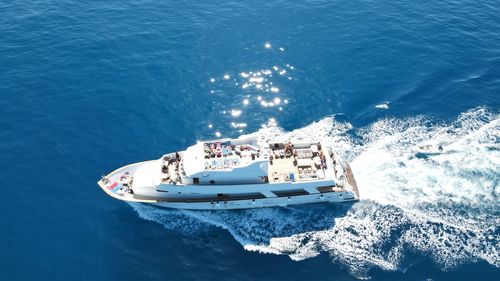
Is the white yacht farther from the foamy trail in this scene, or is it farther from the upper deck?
the foamy trail

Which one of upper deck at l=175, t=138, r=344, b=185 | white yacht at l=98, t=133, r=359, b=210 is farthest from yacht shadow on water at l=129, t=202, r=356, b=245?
upper deck at l=175, t=138, r=344, b=185

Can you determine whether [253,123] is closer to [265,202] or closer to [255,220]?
[265,202]

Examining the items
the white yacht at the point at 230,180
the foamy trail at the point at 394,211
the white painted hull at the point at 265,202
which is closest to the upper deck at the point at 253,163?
the white yacht at the point at 230,180

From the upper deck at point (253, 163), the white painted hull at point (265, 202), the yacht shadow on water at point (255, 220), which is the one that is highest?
the upper deck at point (253, 163)

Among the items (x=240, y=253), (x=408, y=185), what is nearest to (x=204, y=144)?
(x=240, y=253)

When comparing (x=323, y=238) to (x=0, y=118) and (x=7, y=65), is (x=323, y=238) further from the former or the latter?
(x=7, y=65)

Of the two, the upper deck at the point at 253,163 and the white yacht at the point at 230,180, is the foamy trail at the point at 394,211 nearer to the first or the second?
the white yacht at the point at 230,180

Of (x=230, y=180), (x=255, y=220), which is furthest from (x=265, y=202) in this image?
(x=230, y=180)
